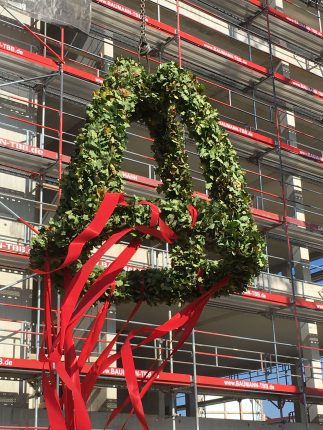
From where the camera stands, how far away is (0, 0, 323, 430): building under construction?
14.0 metres

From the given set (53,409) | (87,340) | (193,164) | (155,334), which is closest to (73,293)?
(87,340)

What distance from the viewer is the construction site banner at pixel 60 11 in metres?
12.3

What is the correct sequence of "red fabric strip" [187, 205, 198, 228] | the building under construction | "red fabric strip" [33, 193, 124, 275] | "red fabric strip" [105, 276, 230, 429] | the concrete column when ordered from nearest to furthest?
"red fabric strip" [105, 276, 230, 429] < "red fabric strip" [33, 193, 124, 275] < "red fabric strip" [187, 205, 198, 228] < the building under construction < the concrete column

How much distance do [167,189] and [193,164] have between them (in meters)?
12.1

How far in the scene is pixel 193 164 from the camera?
19.2 m

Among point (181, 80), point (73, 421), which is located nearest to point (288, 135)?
point (181, 80)

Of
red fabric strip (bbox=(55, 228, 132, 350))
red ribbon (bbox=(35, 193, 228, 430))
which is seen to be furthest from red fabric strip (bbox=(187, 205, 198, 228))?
red fabric strip (bbox=(55, 228, 132, 350))

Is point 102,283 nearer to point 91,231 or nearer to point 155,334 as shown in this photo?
point 91,231

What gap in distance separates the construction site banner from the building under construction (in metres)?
1.16

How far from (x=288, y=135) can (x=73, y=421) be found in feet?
53.0

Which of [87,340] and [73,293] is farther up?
[73,293]

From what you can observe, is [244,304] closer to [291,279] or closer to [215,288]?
[291,279]

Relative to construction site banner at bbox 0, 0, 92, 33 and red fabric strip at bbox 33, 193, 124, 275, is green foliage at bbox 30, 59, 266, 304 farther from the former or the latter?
construction site banner at bbox 0, 0, 92, 33

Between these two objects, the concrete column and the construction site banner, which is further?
the concrete column
